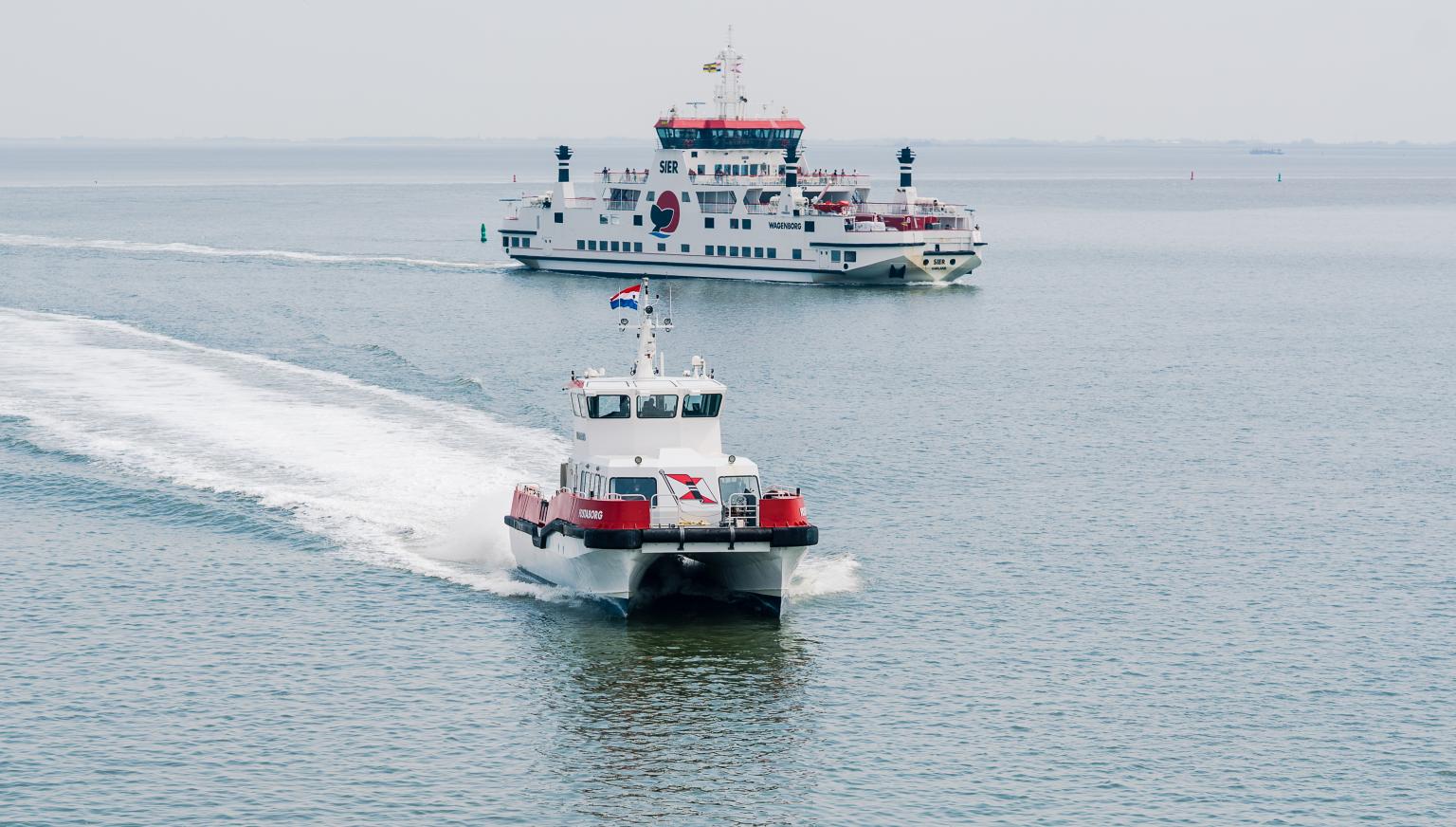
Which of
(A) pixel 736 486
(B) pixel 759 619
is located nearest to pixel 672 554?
(A) pixel 736 486

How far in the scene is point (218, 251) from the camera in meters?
153

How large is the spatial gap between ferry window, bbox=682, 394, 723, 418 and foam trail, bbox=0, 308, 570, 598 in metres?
6.00

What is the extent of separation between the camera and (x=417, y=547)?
177 ft

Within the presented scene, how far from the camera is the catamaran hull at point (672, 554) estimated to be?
4559cm

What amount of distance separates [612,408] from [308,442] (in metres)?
20.5

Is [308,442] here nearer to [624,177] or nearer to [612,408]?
[612,408]

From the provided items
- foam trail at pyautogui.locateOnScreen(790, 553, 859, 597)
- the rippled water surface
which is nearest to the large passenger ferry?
the rippled water surface

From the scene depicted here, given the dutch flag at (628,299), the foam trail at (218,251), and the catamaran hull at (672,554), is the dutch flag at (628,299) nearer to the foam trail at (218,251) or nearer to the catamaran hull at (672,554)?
the catamaran hull at (672,554)

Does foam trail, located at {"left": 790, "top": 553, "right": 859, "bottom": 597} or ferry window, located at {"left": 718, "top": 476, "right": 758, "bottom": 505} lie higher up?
ferry window, located at {"left": 718, "top": 476, "right": 758, "bottom": 505}

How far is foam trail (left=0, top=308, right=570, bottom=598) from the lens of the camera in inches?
2149

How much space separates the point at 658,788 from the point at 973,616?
13.7 metres

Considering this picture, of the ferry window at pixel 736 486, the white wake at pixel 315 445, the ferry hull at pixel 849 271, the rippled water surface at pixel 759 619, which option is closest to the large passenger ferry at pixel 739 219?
the ferry hull at pixel 849 271

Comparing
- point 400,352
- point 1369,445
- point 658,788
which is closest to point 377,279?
point 400,352

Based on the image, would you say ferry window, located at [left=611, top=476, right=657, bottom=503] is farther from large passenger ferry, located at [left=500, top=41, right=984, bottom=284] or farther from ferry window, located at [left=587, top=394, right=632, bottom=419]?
large passenger ferry, located at [left=500, top=41, right=984, bottom=284]
